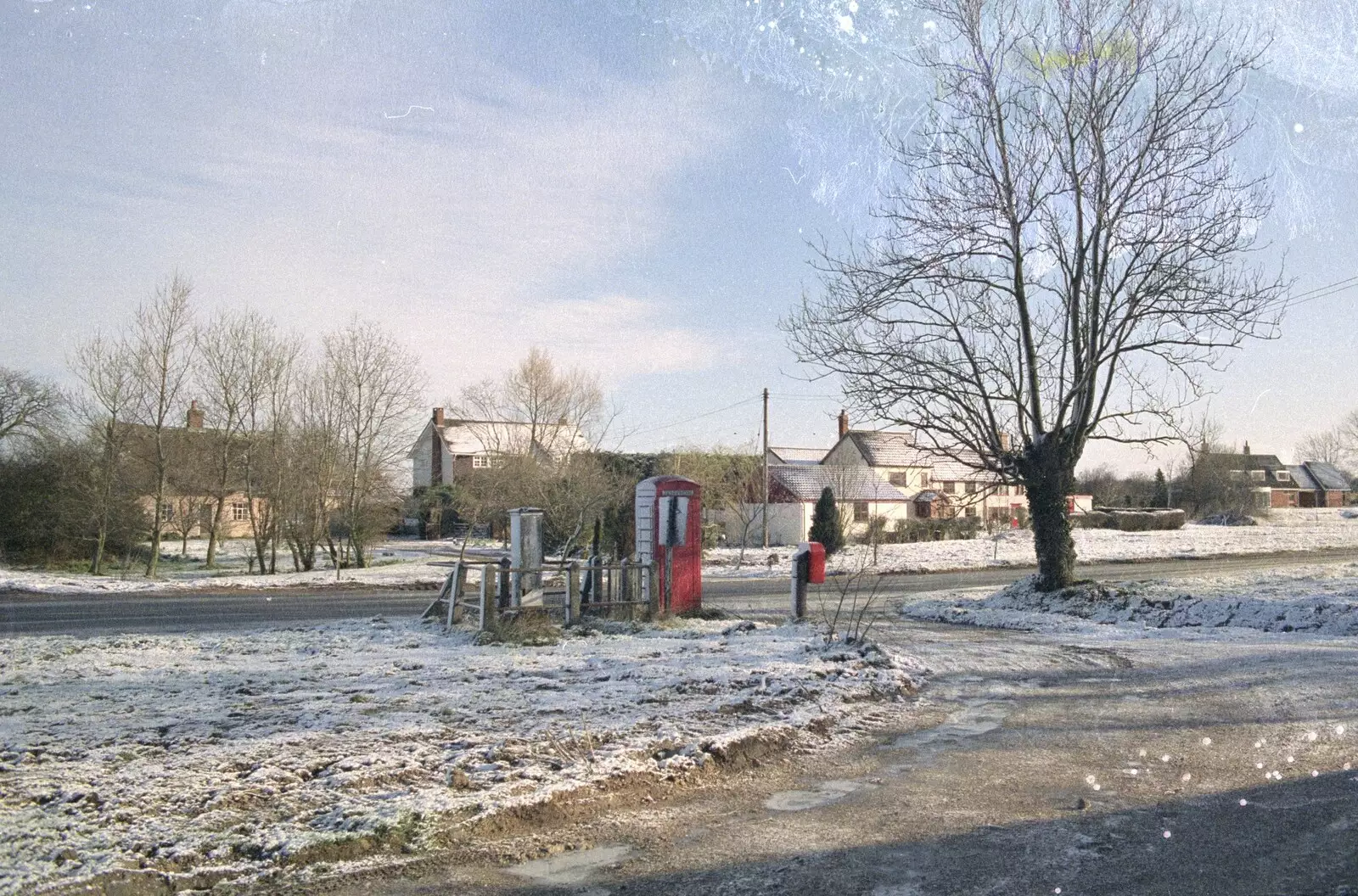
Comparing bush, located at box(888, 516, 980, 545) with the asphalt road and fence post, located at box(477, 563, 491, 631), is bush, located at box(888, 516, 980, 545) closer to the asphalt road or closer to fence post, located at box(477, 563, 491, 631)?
the asphalt road

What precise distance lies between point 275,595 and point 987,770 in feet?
68.7

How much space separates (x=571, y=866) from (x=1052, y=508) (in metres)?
16.0

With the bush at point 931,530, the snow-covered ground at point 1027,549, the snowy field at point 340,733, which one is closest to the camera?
the snowy field at point 340,733

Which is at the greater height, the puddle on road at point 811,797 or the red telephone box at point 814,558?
the red telephone box at point 814,558

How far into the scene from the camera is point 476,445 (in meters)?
71.6

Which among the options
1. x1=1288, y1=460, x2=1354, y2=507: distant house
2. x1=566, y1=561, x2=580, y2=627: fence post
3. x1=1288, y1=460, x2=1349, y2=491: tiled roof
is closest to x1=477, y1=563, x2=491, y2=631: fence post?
x1=566, y1=561, x2=580, y2=627: fence post

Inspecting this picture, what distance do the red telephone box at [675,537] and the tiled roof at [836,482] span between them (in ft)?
100

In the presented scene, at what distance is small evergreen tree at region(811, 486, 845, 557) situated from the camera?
35969 millimetres

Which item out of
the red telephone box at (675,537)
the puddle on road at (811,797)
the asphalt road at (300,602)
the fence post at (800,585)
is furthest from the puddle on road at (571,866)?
the fence post at (800,585)

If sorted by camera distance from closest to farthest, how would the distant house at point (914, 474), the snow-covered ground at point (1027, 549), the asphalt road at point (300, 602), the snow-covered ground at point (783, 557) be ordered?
the asphalt road at point (300, 602), the snow-covered ground at point (783, 557), the snow-covered ground at point (1027, 549), the distant house at point (914, 474)

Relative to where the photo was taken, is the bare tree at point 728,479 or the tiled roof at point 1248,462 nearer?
the bare tree at point 728,479

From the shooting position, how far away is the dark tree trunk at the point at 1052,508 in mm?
18797

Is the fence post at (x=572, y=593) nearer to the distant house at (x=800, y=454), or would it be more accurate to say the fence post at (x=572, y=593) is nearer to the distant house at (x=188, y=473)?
the distant house at (x=188, y=473)

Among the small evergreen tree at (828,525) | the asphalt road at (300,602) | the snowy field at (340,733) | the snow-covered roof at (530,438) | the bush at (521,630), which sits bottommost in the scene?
the asphalt road at (300,602)
